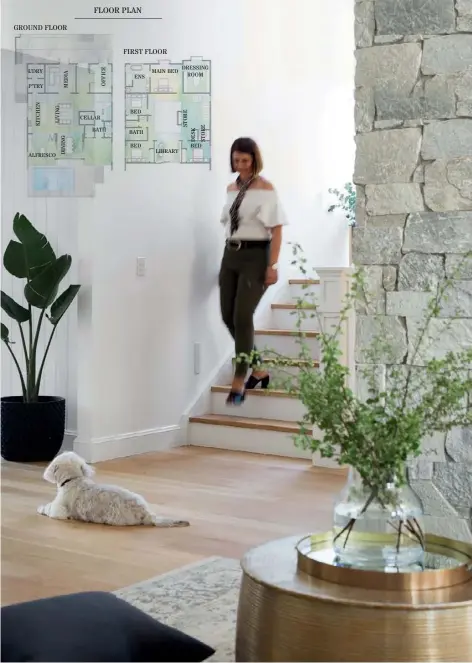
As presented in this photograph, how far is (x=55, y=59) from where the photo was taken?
5.22 metres

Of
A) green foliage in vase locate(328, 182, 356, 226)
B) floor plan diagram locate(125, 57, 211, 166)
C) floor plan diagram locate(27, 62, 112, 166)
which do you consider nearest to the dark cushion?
floor plan diagram locate(125, 57, 211, 166)

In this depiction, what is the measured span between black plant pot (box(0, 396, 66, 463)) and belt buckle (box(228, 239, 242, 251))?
1343 millimetres

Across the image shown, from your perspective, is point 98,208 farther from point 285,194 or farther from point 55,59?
point 285,194

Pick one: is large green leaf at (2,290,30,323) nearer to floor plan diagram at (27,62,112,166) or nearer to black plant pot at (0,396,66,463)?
black plant pot at (0,396,66,463)

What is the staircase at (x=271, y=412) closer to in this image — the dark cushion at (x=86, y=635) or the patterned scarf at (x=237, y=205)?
the patterned scarf at (x=237, y=205)

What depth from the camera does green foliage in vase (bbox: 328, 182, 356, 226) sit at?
7523mm

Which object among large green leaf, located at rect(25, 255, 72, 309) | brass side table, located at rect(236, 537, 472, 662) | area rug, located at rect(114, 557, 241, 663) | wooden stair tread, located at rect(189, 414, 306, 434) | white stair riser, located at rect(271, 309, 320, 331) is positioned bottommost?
area rug, located at rect(114, 557, 241, 663)

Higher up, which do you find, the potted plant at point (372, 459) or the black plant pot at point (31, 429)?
the potted plant at point (372, 459)

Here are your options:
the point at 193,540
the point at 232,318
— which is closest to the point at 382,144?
the point at 193,540

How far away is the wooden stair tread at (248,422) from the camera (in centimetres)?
567

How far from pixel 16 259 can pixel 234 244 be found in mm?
1302

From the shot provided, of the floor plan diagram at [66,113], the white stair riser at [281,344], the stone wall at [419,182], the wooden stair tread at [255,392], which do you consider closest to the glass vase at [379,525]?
the stone wall at [419,182]

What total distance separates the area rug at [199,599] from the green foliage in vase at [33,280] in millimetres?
2270

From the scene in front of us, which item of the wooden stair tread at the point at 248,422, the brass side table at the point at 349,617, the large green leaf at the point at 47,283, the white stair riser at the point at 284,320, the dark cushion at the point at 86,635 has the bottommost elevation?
the wooden stair tread at the point at 248,422
